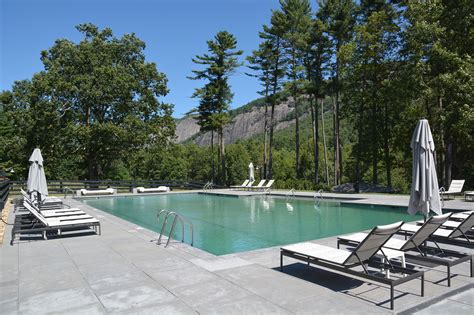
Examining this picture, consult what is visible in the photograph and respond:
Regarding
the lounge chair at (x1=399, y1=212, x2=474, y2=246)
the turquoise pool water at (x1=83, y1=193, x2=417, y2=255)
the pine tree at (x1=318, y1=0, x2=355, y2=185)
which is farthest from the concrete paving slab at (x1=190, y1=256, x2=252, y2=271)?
the pine tree at (x1=318, y1=0, x2=355, y2=185)

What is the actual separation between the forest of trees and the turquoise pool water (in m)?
6.97

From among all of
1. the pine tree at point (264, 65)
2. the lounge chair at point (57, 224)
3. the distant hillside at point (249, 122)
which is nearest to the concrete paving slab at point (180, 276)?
the lounge chair at point (57, 224)

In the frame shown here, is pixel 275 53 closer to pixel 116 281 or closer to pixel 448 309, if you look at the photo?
pixel 116 281

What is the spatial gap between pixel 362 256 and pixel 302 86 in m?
21.9

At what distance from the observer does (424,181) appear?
6.17 metres

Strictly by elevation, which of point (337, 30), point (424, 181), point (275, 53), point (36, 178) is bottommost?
point (424, 181)

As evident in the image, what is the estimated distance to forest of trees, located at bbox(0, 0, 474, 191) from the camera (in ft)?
59.5

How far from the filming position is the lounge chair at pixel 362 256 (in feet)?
13.1

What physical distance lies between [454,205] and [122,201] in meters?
14.5

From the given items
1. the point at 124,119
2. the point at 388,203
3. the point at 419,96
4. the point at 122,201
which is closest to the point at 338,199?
the point at 388,203

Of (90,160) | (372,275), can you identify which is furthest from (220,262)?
(90,160)

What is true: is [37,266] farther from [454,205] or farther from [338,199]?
[338,199]

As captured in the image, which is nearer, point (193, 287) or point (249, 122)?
point (193, 287)

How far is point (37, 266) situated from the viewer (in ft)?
17.7
